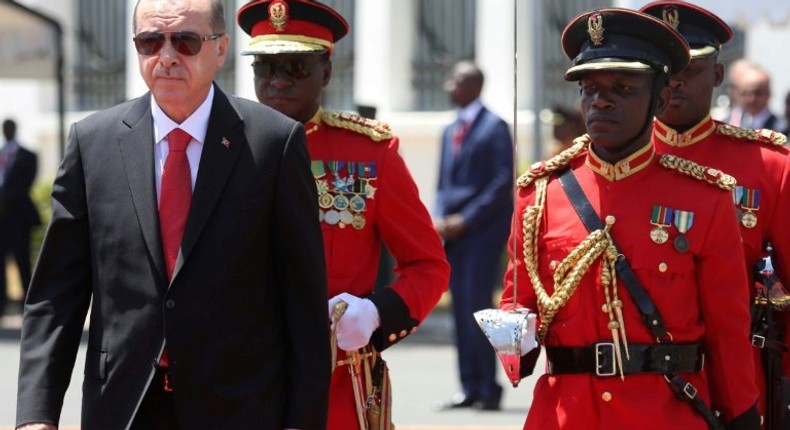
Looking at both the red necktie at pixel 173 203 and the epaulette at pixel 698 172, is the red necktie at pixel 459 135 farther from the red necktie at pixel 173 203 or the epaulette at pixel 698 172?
the red necktie at pixel 173 203

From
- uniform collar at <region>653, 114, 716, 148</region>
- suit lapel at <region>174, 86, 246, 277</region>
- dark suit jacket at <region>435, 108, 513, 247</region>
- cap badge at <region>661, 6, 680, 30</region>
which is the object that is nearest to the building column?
dark suit jacket at <region>435, 108, 513, 247</region>

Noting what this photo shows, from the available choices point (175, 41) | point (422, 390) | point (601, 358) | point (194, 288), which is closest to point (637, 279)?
point (601, 358)

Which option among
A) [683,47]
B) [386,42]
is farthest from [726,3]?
[386,42]

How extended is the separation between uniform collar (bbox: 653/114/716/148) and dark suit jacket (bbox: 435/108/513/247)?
501 centimetres

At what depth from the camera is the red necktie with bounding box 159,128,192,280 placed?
4.41 m

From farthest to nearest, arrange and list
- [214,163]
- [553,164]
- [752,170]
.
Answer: [752,170]
[553,164]
[214,163]

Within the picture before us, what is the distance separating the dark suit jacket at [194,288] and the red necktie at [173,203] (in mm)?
32

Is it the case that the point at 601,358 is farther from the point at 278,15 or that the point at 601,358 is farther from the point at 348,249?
the point at 278,15

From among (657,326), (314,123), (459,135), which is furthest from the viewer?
(459,135)

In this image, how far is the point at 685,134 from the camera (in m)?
6.00

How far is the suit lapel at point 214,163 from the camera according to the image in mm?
4359

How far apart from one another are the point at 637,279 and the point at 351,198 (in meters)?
1.04

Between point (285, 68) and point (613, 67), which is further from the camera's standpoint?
point (285, 68)

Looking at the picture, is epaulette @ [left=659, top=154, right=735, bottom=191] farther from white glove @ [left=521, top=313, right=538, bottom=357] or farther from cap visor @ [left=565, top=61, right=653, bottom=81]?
white glove @ [left=521, top=313, right=538, bottom=357]
